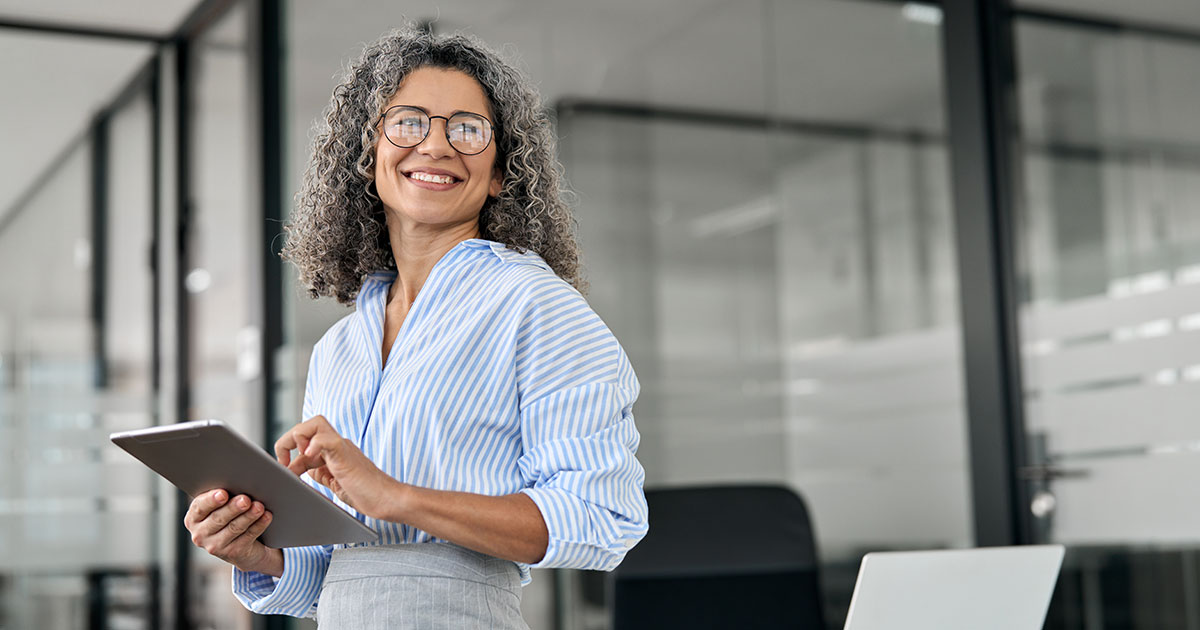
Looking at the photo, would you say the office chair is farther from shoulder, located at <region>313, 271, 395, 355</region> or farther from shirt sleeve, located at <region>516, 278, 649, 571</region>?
shirt sleeve, located at <region>516, 278, 649, 571</region>

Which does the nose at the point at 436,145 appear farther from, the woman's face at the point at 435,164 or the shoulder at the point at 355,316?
the shoulder at the point at 355,316

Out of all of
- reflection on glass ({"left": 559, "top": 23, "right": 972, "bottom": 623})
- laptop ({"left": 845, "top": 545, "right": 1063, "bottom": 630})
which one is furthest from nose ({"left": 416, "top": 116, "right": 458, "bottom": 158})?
reflection on glass ({"left": 559, "top": 23, "right": 972, "bottom": 623})

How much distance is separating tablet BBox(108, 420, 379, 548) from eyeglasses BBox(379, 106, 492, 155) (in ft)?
1.24

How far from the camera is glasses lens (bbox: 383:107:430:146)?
138 centimetres

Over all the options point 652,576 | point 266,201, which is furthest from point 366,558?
point 266,201

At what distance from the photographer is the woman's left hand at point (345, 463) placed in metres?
1.14

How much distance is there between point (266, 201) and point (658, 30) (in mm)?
1436

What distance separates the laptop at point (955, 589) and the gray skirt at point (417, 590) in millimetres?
465

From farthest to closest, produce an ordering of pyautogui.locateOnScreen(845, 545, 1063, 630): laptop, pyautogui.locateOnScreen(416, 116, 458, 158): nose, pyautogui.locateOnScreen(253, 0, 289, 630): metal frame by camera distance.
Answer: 1. pyautogui.locateOnScreen(253, 0, 289, 630): metal frame
2. pyautogui.locateOnScreen(845, 545, 1063, 630): laptop
3. pyautogui.locateOnScreen(416, 116, 458, 158): nose

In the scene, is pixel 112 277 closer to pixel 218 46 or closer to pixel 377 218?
pixel 218 46

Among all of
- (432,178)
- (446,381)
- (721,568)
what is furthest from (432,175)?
(721,568)

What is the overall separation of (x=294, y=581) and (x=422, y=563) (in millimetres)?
218

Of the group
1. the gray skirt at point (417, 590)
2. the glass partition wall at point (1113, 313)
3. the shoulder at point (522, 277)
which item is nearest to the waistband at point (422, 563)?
the gray skirt at point (417, 590)

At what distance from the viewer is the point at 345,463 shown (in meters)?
1.16
